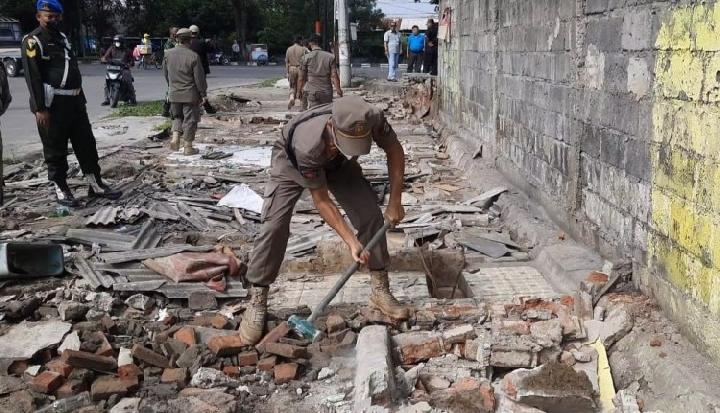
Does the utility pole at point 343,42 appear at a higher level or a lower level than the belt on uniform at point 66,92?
higher

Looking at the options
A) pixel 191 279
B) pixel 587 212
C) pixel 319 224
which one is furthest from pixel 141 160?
pixel 587 212

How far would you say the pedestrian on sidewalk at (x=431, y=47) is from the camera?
1933 cm

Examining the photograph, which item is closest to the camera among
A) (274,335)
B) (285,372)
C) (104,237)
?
(285,372)

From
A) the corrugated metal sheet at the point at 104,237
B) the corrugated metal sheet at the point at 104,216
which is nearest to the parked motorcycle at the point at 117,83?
the corrugated metal sheet at the point at 104,216

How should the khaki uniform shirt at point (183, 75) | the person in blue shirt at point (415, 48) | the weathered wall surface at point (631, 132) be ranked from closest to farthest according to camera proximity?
1. the weathered wall surface at point (631, 132)
2. the khaki uniform shirt at point (183, 75)
3. the person in blue shirt at point (415, 48)

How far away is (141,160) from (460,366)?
741cm

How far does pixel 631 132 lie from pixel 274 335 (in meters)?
2.73

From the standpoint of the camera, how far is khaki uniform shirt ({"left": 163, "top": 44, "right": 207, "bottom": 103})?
10.5 meters

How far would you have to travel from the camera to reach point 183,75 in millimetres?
10469

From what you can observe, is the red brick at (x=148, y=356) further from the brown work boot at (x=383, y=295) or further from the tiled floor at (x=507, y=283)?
the tiled floor at (x=507, y=283)

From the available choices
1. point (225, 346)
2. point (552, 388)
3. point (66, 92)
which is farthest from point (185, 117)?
point (552, 388)

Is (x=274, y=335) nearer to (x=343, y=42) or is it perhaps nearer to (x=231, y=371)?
(x=231, y=371)

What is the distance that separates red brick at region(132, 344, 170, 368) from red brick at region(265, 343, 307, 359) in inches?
24.5

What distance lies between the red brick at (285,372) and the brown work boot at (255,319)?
37 centimetres
